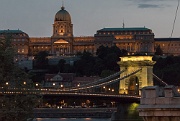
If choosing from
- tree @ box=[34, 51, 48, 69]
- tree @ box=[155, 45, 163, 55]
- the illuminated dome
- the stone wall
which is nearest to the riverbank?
tree @ box=[34, 51, 48, 69]

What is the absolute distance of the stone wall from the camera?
9484mm

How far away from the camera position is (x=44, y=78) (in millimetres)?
110125

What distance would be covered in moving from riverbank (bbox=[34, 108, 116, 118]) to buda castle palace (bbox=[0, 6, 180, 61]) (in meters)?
70.3

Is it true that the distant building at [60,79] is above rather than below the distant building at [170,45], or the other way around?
below

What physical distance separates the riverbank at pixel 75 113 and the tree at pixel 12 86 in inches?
2096

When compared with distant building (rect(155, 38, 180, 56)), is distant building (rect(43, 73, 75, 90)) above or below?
below

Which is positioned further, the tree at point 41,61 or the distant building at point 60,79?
the tree at point 41,61

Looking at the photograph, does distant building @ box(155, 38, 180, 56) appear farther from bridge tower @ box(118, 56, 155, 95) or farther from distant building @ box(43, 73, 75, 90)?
bridge tower @ box(118, 56, 155, 95)

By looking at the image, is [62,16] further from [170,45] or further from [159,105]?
[159,105]

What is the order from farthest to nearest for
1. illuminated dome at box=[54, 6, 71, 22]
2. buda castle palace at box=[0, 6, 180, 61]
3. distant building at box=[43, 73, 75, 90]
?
illuminated dome at box=[54, 6, 71, 22]
buda castle palace at box=[0, 6, 180, 61]
distant building at box=[43, 73, 75, 90]

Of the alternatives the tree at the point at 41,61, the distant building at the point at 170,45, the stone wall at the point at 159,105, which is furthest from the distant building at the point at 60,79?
the stone wall at the point at 159,105

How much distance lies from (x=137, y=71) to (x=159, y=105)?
39528mm

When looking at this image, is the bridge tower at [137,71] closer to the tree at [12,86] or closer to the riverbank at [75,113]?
the riverbank at [75,113]

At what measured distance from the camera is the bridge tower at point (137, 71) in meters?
49.0
